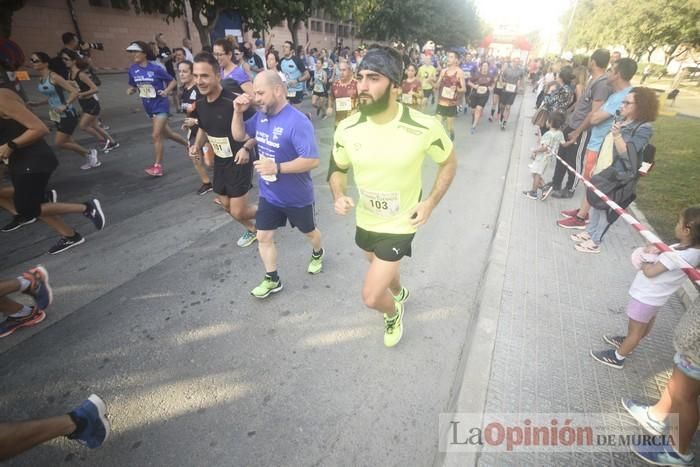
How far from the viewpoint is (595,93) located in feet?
17.3

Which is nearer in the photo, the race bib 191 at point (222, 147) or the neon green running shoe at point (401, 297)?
the neon green running shoe at point (401, 297)

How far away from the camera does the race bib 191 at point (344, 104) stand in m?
8.18

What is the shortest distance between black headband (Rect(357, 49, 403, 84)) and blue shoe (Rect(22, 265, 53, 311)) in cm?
346

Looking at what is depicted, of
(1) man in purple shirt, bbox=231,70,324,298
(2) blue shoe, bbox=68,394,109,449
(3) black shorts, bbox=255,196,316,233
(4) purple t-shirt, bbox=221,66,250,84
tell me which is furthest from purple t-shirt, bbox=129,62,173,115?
(2) blue shoe, bbox=68,394,109,449

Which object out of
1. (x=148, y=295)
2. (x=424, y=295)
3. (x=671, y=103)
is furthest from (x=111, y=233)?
(x=671, y=103)

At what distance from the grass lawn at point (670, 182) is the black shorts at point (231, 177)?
5756 mm

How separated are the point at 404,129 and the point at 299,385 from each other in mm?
2083

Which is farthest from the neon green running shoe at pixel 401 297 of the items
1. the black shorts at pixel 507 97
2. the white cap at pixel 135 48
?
the black shorts at pixel 507 97

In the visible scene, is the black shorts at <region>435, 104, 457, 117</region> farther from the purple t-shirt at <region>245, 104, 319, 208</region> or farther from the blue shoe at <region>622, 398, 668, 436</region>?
the blue shoe at <region>622, 398, 668, 436</region>

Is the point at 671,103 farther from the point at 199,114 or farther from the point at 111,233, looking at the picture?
the point at 111,233

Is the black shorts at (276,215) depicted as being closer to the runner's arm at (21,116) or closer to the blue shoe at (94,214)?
the runner's arm at (21,116)

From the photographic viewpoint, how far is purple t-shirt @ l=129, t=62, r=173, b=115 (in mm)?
6363

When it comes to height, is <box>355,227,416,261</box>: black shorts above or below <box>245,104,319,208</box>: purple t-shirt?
below

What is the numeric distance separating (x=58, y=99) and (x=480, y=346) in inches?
322
